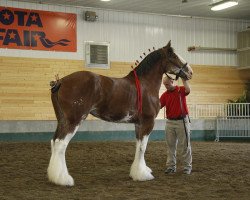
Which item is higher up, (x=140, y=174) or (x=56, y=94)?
(x=56, y=94)

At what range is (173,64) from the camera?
704cm

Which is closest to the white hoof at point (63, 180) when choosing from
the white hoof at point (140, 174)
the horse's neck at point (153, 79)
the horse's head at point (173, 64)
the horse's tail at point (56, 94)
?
the horse's tail at point (56, 94)

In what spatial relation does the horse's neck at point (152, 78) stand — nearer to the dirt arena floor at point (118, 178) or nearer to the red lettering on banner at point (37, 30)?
the dirt arena floor at point (118, 178)

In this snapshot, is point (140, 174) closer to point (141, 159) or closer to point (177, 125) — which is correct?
point (141, 159)

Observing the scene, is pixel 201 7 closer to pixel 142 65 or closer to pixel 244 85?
pixel 244 85

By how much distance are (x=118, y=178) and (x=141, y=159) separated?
0.52 metres

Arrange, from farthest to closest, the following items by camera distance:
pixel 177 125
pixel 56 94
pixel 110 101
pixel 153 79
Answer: pixel 177 125 → pixel 153 79 → pixel 110 101 → pixel 56 94

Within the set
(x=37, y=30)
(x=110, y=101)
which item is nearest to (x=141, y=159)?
(x=110, y=101)

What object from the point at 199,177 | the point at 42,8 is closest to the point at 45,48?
the point at 42,8

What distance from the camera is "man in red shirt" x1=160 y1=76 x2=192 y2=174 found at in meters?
7.14

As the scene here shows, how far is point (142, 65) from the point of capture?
22.9ft

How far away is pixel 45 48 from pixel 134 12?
410 centimetres

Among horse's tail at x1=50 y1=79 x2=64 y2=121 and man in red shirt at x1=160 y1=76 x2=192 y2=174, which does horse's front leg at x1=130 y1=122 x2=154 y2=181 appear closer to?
man in red shirt at x1=160 y1=76 x2=192 y2=174

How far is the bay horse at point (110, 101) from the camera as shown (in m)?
5.90
